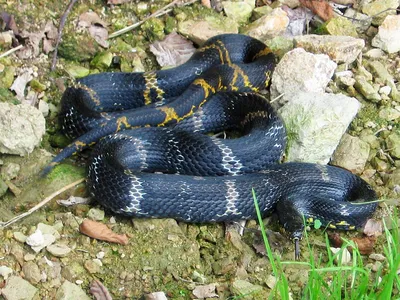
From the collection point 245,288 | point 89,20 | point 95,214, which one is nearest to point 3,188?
point 95,214

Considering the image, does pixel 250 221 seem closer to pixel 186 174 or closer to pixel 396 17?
pixel 186 174

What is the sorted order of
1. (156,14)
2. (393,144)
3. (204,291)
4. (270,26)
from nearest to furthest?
(204,291), (393,144), (156,14), (270,26)

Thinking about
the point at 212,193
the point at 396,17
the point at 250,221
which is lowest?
the point at 250,221

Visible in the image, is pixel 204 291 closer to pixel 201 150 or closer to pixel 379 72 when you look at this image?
pixel 201 150

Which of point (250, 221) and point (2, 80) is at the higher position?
point (2, 80)

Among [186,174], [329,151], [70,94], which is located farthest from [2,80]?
[329,151]

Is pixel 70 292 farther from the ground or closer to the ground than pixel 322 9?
closer to the ground

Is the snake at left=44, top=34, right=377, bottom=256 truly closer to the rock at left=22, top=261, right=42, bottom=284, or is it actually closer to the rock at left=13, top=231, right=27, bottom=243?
the rock at left=13, top=231, right=27, bottom=243

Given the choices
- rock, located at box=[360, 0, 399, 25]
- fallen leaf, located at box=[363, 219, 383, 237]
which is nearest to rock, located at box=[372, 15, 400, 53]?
rock, located at box=[360, 0, 399, 25]
